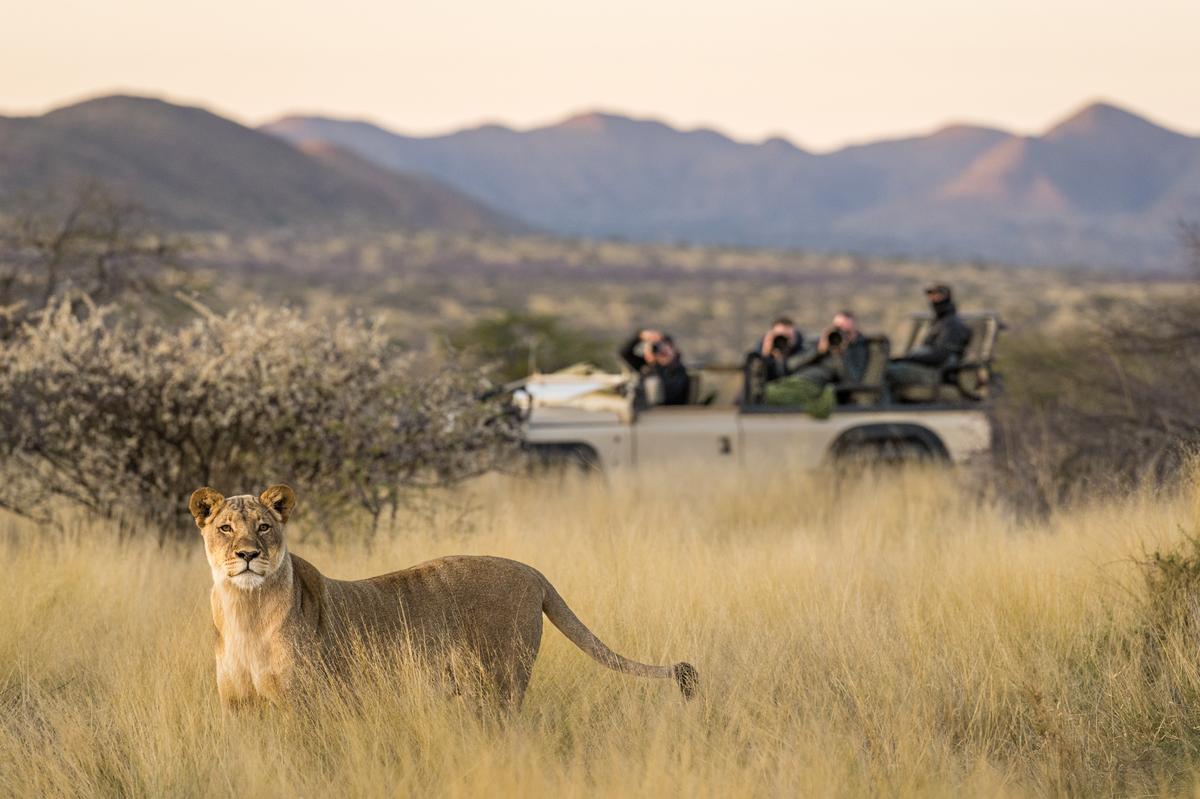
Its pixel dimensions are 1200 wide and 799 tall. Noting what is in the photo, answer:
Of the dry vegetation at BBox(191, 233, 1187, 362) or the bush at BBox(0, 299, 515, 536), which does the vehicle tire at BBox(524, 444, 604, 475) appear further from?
the dry vegetation at BBox(191, 233, 1187, 362)

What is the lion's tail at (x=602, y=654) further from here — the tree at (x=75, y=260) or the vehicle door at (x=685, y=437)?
the tree at (x=75, y=260)

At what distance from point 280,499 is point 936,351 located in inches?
→ 358

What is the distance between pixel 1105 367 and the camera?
12281 mm

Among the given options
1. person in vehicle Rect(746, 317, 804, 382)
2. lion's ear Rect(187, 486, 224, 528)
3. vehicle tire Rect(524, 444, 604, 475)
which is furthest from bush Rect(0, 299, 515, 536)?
lion's ear Rect(187, 486, 224, 528)

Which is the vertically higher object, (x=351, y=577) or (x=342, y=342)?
(x=342, y=342)

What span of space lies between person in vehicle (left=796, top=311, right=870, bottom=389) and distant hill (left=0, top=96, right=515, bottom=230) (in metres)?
107

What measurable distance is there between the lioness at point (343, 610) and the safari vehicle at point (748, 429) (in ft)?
21.9

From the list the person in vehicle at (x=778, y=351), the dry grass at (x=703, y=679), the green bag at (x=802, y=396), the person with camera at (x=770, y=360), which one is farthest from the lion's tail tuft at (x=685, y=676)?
the person in vehicle at (x=778, y=351)

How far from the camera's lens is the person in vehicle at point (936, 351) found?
1314 centimetres

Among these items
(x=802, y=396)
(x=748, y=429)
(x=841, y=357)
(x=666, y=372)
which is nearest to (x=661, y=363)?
(x=666, y=372)

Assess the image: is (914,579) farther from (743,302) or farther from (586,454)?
(743,302)

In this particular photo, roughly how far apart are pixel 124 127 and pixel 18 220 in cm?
15342

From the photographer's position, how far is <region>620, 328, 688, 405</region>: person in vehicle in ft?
42.6

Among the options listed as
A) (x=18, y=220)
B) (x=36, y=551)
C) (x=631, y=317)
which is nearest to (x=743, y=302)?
(x=631, y=317)
